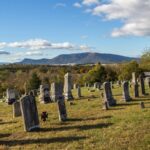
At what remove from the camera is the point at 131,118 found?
75.0 ft

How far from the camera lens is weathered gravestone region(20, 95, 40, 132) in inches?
880

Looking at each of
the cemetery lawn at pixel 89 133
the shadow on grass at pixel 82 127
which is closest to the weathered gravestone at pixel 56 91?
the cemetery lawn at pixel 89 133

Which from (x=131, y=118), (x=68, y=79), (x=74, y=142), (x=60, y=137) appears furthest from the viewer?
(x=68, y=79)

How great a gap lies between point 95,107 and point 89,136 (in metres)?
11.7

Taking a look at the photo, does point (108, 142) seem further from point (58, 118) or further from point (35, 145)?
point (58, 118)

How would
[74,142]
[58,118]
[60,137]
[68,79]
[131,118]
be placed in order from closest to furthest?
[74,142], [60,137], [131,118], [58,118], [68,79]

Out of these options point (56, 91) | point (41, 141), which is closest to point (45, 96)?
point (56, 91)

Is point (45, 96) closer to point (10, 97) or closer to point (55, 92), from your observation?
point (55, 92)

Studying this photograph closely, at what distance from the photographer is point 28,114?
22.7 m

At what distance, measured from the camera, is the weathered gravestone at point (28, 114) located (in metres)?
22.3

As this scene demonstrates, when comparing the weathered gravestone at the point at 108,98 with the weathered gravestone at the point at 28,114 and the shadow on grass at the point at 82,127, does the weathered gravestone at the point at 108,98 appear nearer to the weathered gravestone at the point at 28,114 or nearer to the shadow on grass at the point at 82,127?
the shadow on grass at the point at 82,127

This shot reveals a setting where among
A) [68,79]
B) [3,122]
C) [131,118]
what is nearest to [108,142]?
[131,118]

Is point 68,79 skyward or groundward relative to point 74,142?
skyward

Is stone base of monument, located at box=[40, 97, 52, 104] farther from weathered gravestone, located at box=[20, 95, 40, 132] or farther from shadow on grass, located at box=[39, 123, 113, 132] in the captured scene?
shadow on grass, located at box=[39, 123, 113, 132]
